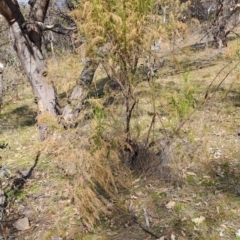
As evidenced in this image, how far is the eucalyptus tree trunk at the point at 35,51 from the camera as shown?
475 centimetres

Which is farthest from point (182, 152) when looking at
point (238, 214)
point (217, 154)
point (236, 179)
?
point (238, 214)

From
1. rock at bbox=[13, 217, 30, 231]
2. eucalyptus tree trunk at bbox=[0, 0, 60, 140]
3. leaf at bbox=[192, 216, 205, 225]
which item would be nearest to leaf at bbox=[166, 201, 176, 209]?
leaf at bbox=[192, 216, 205, 225]

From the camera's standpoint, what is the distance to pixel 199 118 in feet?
14.8

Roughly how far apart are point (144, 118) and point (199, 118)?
83 centimetres

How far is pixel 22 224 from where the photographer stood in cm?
299

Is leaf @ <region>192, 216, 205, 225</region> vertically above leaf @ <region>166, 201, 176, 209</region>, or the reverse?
leaf @ <region>166, 201, 176, 209</region>

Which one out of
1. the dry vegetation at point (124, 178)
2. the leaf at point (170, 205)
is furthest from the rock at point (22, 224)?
the leaf at point (170, 205)

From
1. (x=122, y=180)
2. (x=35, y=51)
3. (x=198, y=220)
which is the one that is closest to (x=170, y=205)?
(x=198, y=220)

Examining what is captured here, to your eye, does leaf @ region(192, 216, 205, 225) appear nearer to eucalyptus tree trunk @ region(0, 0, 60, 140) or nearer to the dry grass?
the dry grass

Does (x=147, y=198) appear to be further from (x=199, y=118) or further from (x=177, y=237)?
(x=199, y=118)

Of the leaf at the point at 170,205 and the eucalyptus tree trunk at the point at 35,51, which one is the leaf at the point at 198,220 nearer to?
the leaf at the point at 170,205

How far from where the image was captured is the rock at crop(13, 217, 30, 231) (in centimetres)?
297

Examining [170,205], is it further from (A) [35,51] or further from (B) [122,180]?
(A) [35,51]

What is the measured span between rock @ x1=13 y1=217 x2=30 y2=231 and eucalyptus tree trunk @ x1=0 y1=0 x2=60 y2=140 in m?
1.85
